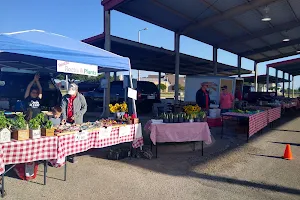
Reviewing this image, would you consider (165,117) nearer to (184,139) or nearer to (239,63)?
(184,139)

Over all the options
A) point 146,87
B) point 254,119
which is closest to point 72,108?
point 254,119

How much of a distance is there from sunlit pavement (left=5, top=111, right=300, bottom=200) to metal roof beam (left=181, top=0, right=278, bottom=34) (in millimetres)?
7195

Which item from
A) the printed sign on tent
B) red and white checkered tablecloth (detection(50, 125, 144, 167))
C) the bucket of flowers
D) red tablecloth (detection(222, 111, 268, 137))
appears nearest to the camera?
red and white checkered tablecloth (detection(50, 125, 144, 167))

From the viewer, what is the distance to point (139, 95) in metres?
13.8

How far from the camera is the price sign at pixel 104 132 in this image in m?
4.79

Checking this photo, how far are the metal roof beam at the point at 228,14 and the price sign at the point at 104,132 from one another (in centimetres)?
946

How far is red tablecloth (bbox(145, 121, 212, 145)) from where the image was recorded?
5.78 m

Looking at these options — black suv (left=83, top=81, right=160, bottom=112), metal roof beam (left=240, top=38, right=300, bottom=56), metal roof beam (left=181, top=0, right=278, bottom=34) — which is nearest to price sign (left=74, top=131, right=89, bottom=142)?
black suv (left=83, top=81, right=160, bottom=112)

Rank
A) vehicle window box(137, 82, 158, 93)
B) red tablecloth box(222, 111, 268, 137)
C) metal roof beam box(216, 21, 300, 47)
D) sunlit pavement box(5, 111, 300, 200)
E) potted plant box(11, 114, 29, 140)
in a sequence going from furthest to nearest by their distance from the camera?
metal roof beam box(216, 21, 300, 47) < vehicle window box(137, 82, 158, 93) < red tablecloth box(222, 111, 268, 137) < sunlit pavement box(5, 111, 300, 200) < potted plant box(11, 114, 29, 140)

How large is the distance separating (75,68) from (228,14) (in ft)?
31.8

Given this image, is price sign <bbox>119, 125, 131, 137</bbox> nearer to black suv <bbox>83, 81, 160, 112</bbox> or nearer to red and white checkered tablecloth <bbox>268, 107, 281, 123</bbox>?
red and white checkered tablecloth <bbox>268, 107, 281, 123</bbox>

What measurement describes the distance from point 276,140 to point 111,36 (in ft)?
24.7

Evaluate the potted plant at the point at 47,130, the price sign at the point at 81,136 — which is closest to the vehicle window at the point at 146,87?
the price sign at the point at 81,136

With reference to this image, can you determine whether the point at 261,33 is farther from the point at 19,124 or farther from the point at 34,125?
the point at 19,124
